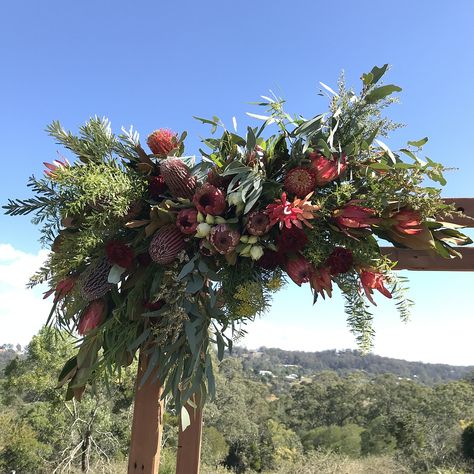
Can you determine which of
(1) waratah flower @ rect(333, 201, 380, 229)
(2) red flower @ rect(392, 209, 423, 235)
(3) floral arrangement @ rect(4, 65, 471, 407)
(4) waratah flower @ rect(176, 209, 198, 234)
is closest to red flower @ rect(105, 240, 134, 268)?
(3) floral arrangement @ rect(4, 65, 471, 407)

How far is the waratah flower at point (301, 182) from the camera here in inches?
42.4

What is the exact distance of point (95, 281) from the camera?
44.8 inches

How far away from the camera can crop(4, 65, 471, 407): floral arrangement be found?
1066mm

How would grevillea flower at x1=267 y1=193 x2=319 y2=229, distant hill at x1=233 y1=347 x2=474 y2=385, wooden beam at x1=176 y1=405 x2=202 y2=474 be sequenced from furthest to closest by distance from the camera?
distant hill at x1=233 y1=347 x2=474 y2=385
wooden beam at x1=176 y1=405 x2=202 y2=474
grevillea flower at x1=267 y1=193 x2=319 y2=229

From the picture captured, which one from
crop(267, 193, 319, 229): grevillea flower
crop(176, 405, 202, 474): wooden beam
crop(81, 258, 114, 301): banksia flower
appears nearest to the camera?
crop(267, 193, 319, 229): grevillea flower

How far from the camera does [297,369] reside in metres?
61.0

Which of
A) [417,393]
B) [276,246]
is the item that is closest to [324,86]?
[276,246]

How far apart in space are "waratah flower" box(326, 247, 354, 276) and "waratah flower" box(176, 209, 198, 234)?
1.06 ft

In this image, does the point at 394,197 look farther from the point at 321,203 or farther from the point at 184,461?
the point at 184,461

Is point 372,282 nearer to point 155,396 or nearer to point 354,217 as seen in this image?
point 354,217

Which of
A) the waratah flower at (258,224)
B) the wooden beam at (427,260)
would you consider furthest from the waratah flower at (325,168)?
the wooden beam at (427,260)

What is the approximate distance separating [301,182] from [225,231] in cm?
21

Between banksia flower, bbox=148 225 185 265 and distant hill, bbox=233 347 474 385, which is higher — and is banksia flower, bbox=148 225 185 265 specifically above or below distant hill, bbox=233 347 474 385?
below

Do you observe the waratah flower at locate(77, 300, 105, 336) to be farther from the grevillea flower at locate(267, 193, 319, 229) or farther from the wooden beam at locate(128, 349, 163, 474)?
→ the grevillea flower at locate(267, 193, 319, 229)
